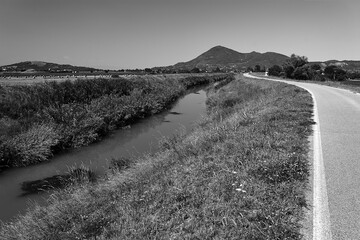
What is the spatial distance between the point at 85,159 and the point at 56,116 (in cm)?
541

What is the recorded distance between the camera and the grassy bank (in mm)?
13195

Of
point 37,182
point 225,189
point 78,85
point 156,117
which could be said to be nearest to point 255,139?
point 225,189

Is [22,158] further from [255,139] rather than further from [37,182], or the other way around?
[255,139]

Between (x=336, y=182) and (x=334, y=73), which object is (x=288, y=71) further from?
(x=336, y=182)

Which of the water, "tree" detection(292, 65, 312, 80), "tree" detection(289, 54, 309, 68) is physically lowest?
the water

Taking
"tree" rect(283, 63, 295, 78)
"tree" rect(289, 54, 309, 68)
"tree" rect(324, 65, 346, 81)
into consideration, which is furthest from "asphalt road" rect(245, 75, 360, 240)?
"tree" rect(289, 54, 309, 68)

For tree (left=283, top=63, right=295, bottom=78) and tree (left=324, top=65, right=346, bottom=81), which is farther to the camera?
tree (left=283, top=63, right=295, bottom=78)

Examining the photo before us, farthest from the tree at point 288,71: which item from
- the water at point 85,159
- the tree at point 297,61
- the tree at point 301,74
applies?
the water at point 85,159

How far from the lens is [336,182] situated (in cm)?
546

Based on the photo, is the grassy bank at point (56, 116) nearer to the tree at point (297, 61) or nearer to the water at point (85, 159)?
the water at point (85, 159)

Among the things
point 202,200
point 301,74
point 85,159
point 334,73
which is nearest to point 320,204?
point 202,200

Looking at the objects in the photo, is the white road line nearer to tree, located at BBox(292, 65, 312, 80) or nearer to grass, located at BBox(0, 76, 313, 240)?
grass, located at BBox(0, 76, 313, 240)

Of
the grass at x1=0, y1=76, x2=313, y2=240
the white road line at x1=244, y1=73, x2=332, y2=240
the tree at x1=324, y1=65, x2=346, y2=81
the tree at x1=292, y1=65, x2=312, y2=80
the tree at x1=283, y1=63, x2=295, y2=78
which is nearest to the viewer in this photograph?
the white road line at x1=244, y1=73, x2=332, y2=240

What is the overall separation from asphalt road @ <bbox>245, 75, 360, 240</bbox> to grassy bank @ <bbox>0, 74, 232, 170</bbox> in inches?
485
